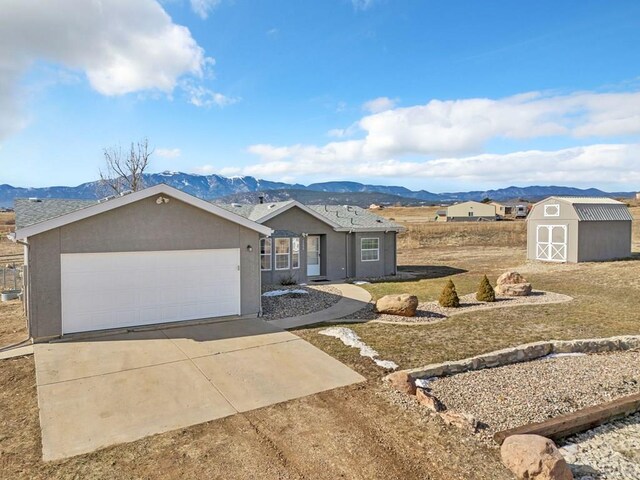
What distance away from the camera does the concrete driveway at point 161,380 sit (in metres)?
5.94

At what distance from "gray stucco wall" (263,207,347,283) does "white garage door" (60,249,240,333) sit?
775 cm

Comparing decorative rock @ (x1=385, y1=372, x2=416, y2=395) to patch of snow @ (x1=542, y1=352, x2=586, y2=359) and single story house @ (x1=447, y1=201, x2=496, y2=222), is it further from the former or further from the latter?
single story house @ (x1=447, y1=201, x2=496, y2=222)

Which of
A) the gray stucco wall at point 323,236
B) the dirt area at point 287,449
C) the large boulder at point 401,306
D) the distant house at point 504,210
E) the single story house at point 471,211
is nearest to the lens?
the dirt area at point 287,449

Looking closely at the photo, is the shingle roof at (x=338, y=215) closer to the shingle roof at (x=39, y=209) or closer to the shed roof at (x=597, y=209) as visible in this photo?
the shingle roof at (x=39, y=209)

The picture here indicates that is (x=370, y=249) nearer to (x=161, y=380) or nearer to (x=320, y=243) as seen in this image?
(x=320, y=243)

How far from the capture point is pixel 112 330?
10.5 metres

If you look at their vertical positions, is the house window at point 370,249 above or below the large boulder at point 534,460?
above

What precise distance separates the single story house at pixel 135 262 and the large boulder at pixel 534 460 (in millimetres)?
8496

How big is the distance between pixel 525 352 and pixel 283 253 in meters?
12.2

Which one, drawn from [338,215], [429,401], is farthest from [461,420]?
[338,215]

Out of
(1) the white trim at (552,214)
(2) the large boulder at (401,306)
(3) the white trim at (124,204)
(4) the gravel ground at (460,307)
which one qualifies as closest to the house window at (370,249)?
(4) the gravel ground at (460,307)

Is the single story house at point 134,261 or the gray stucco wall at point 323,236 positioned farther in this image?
the gray stucco wall at point 323,236

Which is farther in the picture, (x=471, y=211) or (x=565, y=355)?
(x=471, y=211)

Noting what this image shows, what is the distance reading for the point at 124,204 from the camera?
1062cm
